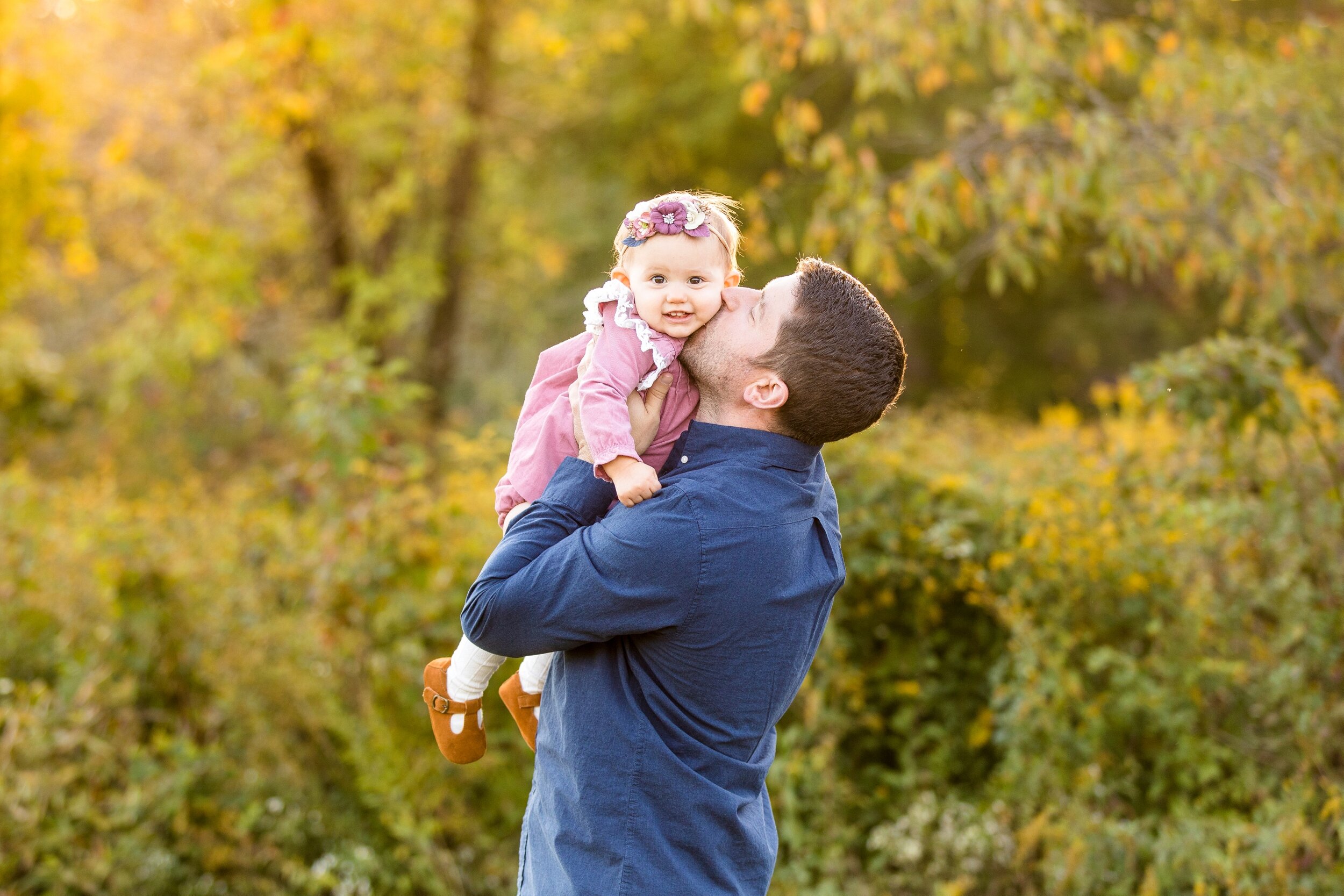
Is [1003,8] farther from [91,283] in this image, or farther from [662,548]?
[91,283]

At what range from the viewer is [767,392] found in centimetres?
172

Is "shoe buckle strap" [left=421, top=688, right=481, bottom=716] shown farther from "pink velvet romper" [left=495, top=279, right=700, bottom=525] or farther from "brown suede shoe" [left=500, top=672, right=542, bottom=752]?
"pink velvet romper" [left=495, top=279, right=700, bottom=525]

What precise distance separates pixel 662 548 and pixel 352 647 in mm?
2675

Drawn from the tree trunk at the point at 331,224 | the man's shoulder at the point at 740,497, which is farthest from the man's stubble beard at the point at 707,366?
the tree trunk at the point at 331,224

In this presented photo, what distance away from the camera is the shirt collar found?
1.74 m

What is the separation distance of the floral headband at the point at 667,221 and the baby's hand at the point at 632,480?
0.40 m

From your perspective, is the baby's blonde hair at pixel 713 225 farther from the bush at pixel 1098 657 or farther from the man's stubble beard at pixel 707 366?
the bush at pixel 1098 657

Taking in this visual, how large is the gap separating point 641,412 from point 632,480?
163 millimetres

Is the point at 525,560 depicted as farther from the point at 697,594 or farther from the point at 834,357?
the point at 834,357

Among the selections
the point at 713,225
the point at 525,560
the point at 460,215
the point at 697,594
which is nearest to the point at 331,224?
the point at 460,215

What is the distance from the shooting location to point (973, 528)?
4.11 m

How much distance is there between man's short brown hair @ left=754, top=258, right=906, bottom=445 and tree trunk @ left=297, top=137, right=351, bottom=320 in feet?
28.4

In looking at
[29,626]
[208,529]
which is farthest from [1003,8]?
[29,626]

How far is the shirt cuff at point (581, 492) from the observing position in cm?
176
